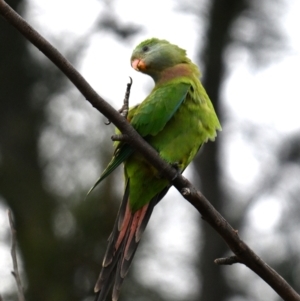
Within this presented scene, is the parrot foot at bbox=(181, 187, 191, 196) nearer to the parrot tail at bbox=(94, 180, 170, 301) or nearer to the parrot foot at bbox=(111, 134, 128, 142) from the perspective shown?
the parrot foot at bbox=(111, 134, 128, 142)

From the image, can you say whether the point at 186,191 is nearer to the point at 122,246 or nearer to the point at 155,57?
the point at 122,246

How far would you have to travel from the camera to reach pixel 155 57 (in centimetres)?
433

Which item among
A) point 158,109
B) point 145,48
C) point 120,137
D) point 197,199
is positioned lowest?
point 197,199

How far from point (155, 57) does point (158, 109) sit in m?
0.69

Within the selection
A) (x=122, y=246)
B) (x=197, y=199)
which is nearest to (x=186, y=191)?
(x=197, y=199)

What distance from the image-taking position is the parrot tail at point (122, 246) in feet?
10.6

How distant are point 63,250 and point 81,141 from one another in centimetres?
138

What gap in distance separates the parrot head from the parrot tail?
93cm

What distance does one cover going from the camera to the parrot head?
4.32m

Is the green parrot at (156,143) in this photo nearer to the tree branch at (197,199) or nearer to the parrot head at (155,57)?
the parrot head at (155,57)

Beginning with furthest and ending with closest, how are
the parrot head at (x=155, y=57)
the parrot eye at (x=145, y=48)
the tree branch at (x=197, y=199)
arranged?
1. the parrot eye at (x=145, y=48)
2. the parrot head at (x=155, y=57)
3. the tree branch at (x=197, y=199)

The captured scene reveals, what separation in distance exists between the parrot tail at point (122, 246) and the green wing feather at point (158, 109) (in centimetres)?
40

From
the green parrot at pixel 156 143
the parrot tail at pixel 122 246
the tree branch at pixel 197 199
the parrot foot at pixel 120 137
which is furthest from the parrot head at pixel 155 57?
the parrot foot at pixel 120 137

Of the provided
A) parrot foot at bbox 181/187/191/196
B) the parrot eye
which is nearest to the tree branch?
parrot foot at bbox 181/187/191/196
